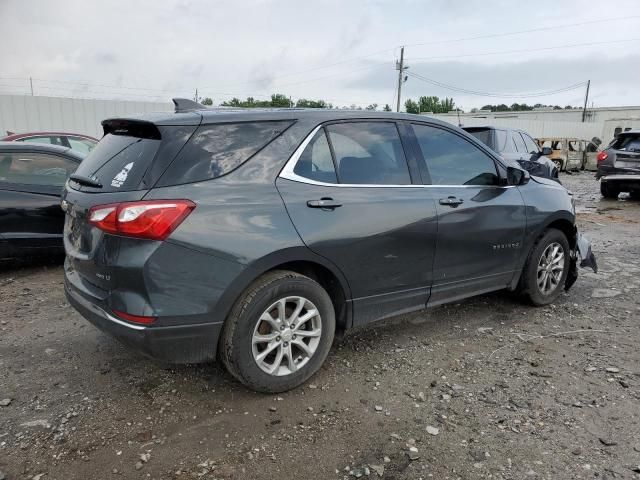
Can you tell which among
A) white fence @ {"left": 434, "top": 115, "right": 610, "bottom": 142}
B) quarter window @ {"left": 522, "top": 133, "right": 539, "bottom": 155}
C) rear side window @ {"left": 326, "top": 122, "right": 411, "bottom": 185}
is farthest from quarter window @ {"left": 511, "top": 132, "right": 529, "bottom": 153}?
white fence @ {"left": 434, "top": 115, "right": 610, "bottom": 142}

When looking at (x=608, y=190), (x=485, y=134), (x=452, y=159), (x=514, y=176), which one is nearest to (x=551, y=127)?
(x=608, y=190)

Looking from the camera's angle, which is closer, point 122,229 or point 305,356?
point 122,229

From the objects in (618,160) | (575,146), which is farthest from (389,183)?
(575,146)

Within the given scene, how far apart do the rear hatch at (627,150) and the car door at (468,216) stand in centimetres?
979

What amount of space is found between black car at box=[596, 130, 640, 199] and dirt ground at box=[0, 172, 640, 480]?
934 cm

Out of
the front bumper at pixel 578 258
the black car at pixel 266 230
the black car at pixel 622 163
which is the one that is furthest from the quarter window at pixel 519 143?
the black car at pixel 266 230

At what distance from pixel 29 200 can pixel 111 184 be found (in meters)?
3.20

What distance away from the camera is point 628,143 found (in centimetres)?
1231

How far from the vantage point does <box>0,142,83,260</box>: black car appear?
528 centimetres

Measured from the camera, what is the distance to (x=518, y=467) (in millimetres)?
2477

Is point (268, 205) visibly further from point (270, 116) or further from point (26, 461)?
point (26, 461)

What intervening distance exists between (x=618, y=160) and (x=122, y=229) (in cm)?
1293

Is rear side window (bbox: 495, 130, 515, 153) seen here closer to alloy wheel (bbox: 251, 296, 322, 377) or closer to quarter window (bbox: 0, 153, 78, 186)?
quarter window (bbox: 0, 153, 78, 186)

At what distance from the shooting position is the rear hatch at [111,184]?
2.66 m
